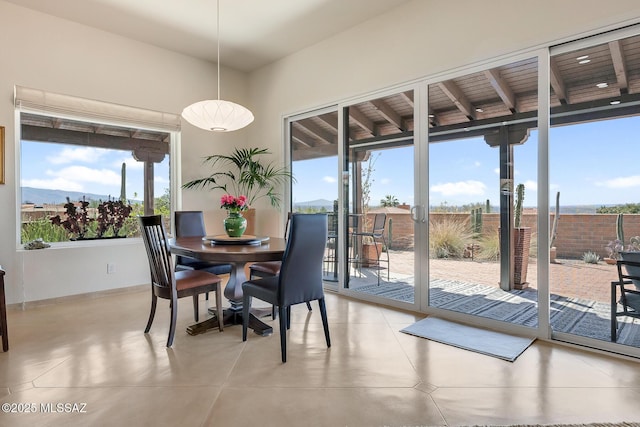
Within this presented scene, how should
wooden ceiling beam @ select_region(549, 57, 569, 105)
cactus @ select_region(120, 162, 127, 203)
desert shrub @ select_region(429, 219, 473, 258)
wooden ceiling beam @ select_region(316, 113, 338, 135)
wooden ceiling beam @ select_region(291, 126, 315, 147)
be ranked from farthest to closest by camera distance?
wooden ceiling beam @ select_region(291, 126, 315, 147) → cactus @ select_region(120, 162, 127, 203) → wooden ceiling beam @ select_region(316, 113, 338, 135) → desert shrub @ select_region(429, 219, 473, 258) → wooden ceiling beam @ select_region(549, 57, 569, 105)

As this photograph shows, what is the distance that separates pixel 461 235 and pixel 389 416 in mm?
2025

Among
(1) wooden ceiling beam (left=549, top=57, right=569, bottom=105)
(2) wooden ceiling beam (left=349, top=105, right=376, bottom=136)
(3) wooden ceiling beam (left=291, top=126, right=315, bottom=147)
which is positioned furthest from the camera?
(3) wooden ceiling beam (left=291, top=126, right=315, bottom=147)

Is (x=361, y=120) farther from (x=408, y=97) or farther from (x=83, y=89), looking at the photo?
(x=83, y=89)

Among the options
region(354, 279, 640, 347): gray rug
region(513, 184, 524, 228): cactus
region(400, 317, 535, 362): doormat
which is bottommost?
region(400, 317, 535, 362): doormat

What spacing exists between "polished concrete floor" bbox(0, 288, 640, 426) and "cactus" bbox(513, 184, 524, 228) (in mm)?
997

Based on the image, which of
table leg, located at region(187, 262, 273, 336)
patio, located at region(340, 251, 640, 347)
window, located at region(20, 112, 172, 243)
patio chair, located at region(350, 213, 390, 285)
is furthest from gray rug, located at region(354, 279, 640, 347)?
window, located at region(20, 112, 172, 243)

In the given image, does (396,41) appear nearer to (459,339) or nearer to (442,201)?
(442,201)

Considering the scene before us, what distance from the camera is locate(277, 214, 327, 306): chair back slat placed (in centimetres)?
246

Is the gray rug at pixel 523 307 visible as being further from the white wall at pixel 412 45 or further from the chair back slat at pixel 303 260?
the white wall at pixel 412 45

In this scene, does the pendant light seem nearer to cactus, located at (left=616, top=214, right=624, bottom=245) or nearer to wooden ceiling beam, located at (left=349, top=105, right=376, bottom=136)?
wooden ceiling beam, located at (left=349, top=105, right=376, bottom=136)

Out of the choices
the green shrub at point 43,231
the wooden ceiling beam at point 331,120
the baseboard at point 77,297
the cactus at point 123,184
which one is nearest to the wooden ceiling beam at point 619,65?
the wooden ceiling beam at point 331,120

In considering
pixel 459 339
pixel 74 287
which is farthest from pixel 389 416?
pixel 74 287

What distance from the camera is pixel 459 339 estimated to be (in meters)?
2.79

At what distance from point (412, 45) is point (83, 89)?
3620mm
